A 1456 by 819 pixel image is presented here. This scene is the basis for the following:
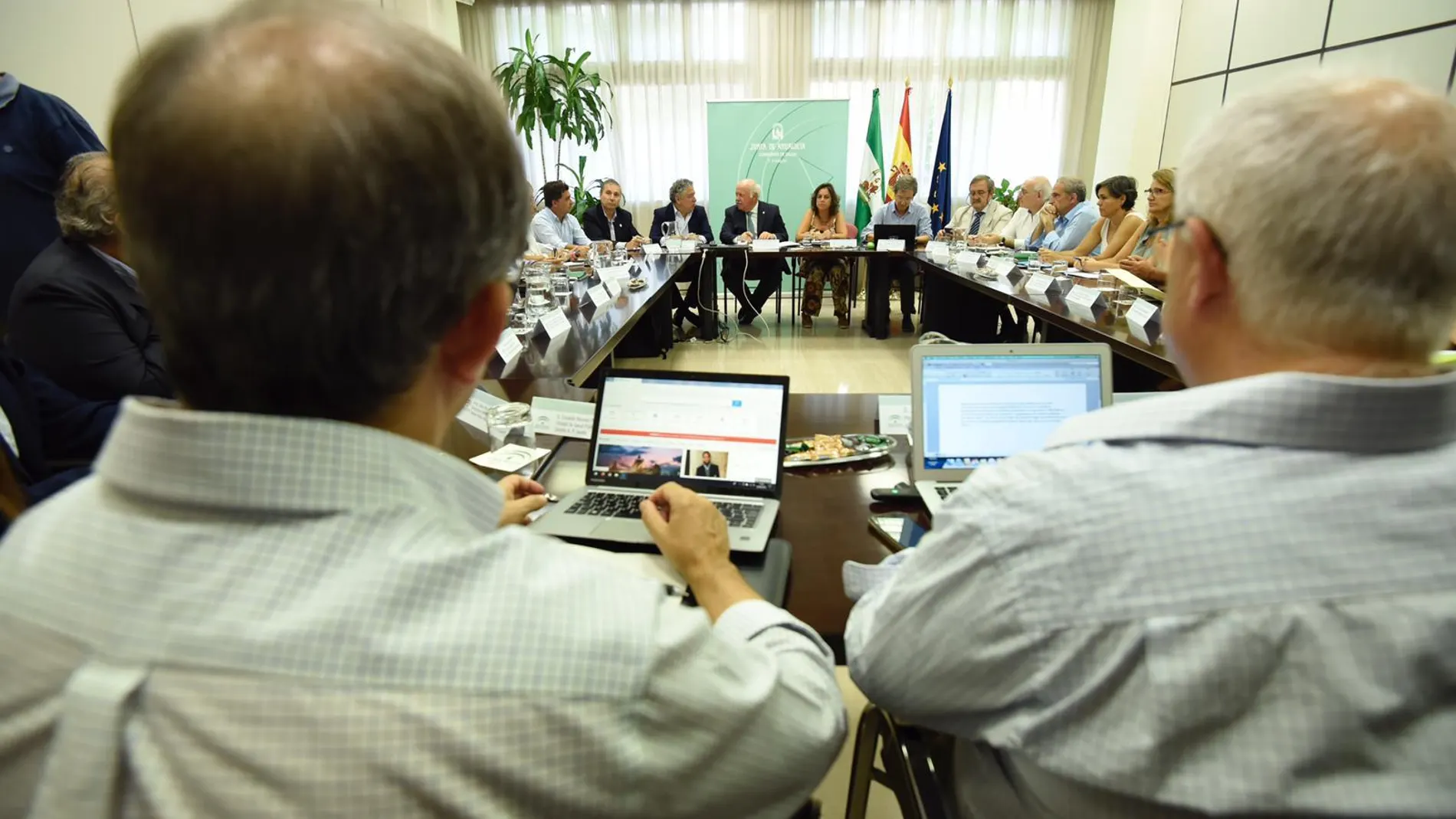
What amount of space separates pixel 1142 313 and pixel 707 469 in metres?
2.25

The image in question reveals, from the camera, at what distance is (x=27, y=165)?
2.54 metres

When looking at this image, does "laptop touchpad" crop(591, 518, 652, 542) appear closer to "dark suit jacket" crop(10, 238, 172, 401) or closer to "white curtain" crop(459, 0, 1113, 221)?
"dark suit jacket" crop(10, 238, 172, 401)

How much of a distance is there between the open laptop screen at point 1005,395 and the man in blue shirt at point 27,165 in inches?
124

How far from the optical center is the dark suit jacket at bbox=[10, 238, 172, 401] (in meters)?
1.80

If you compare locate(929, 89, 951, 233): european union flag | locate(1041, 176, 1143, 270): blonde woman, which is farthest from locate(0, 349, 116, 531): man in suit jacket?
locate(929, 89, 951, 233): european union flag

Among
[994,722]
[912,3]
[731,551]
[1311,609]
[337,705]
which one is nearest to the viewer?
[337,705]

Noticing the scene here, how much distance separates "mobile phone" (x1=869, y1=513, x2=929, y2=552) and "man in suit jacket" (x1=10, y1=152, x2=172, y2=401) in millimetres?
1762

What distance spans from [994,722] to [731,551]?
18.9 inches

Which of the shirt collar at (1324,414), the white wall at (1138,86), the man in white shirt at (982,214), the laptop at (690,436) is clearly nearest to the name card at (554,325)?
the laptop at (690,436)

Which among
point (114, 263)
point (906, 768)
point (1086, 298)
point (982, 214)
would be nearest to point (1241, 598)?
point (906, 768)

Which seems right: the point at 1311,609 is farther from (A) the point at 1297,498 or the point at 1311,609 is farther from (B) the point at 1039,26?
(B) the point at 1039,26

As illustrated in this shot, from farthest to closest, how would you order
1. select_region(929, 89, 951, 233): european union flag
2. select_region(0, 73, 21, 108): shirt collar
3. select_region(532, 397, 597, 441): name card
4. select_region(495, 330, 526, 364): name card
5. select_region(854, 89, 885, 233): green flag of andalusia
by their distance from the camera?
select_region(854, 89, 885, 233): green flag of andalusia, select_region(929, 89, 951, 233): european union flag, select_region(0, 73, 21, 108): shirt collar, select_region(495, 330, 526, 364): name card, select_region(532, 397, 597, 441): name card

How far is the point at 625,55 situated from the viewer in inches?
281

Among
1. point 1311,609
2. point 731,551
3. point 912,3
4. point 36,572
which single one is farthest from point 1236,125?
point 912,3
